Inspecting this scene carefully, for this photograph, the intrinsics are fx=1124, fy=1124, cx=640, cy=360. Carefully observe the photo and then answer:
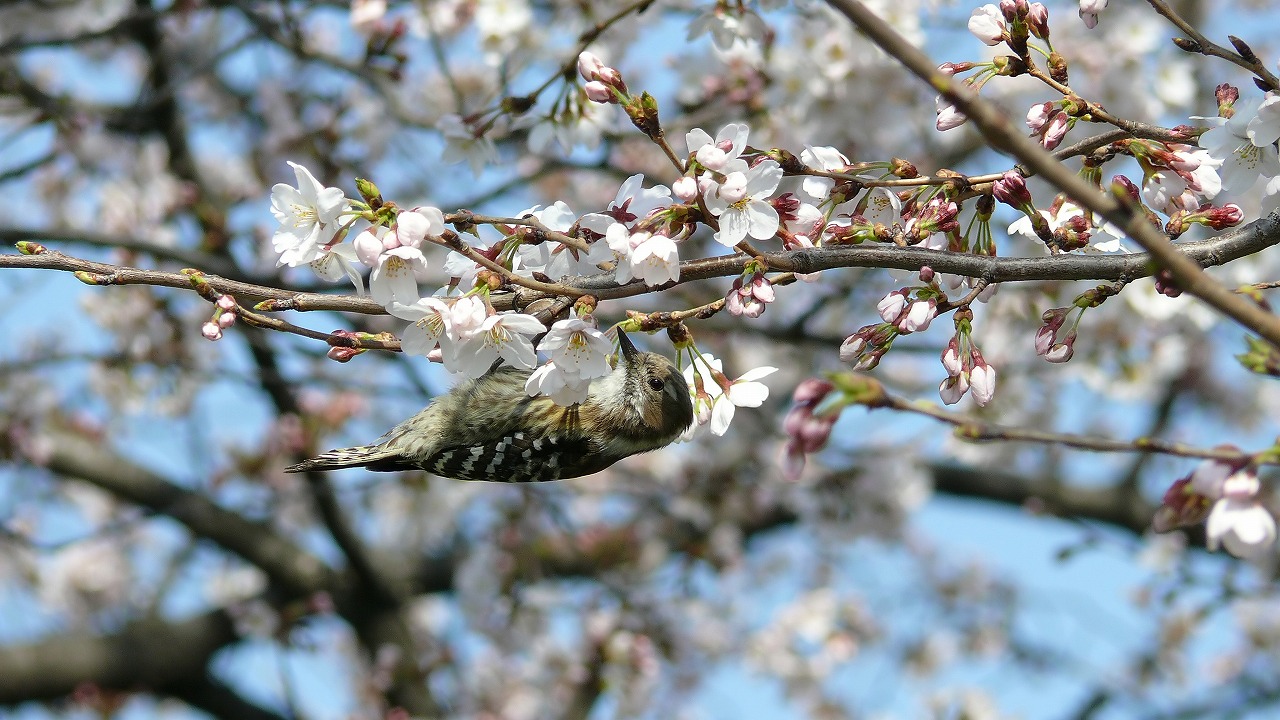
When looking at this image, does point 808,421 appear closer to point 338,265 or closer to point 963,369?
point 963,369

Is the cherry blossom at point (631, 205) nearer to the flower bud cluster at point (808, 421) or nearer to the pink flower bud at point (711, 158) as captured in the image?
the pink flower bud at point (711, 158)

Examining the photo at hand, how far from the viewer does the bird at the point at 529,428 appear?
2664 mm

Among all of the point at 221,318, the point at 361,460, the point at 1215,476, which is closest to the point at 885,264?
the point at 1215,476

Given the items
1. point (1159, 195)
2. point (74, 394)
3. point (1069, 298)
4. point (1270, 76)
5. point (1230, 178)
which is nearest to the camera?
point (1270, 76)

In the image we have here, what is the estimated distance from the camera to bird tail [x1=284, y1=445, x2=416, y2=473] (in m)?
2.45

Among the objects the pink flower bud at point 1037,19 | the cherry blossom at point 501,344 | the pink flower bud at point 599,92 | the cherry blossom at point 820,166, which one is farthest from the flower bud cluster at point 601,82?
the pink flower bud at point 1037,19

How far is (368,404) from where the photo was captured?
7.20 meters

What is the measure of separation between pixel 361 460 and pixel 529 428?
15.8 inches

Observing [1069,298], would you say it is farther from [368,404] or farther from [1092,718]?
[368,404]

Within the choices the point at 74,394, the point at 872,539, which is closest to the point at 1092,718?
the point at 872,539

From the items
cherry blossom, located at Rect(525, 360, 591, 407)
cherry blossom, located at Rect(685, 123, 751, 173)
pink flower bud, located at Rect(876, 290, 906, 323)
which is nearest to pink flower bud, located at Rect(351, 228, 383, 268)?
cherry blossom, located at Rect(525, 360, 591, 407)

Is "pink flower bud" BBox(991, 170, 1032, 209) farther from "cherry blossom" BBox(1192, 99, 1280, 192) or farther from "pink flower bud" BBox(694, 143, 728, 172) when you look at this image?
"pink flower bud" BBox(694, 143, 728, 172)

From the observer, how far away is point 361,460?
255 centimetres

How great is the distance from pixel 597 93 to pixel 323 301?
2.15 feet
